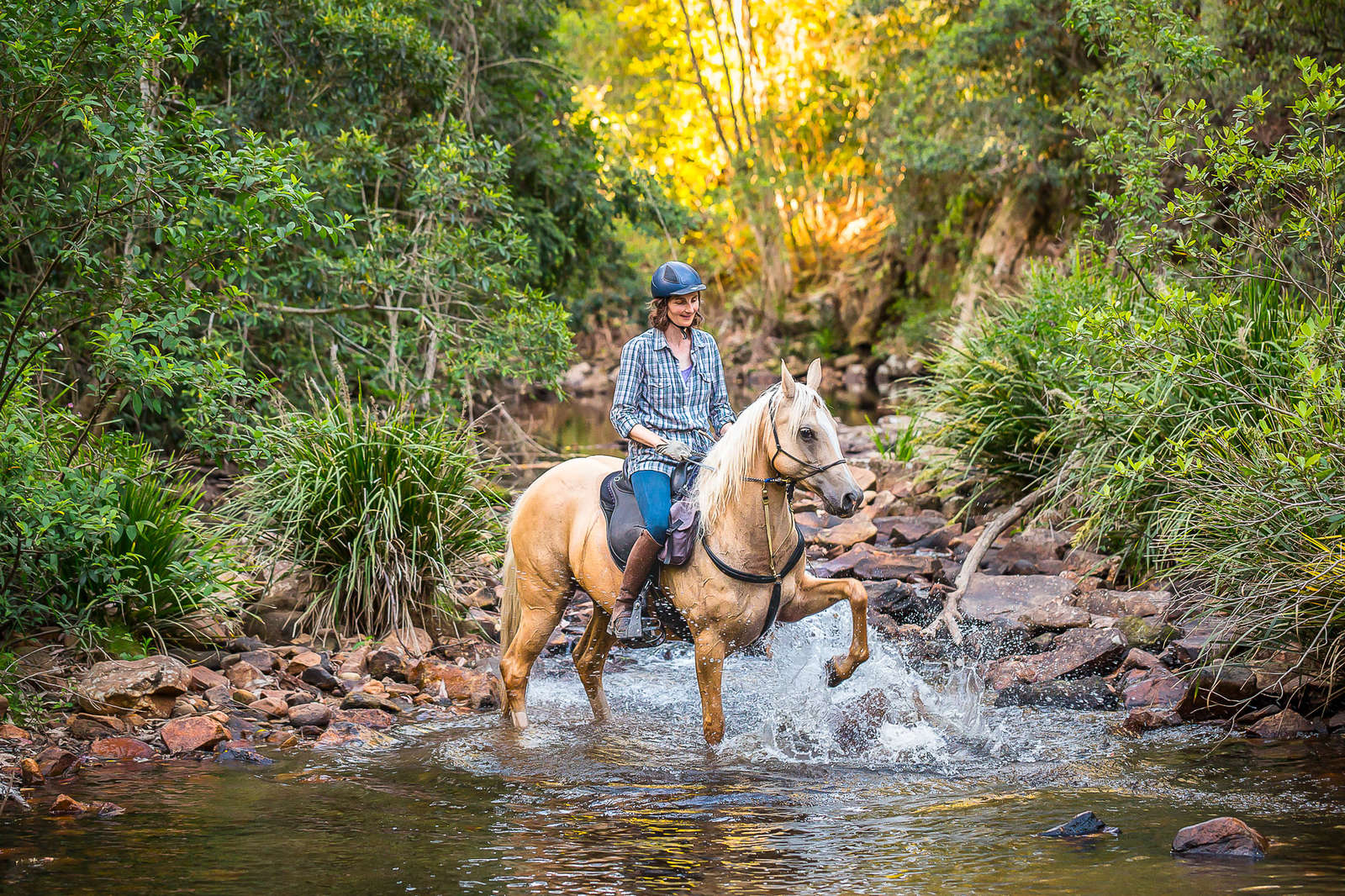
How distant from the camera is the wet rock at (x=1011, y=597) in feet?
29.2

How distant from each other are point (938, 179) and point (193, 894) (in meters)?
28.4

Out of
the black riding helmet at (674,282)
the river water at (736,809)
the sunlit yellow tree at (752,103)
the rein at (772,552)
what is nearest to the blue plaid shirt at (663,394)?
the black riding helmet at (674,282)

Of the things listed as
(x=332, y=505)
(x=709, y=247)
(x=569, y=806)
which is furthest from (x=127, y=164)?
(x=709, y=247)

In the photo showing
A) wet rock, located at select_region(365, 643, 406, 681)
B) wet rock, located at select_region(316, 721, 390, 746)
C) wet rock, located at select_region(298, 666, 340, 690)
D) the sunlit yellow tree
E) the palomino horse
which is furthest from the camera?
the sunlit yellow tree

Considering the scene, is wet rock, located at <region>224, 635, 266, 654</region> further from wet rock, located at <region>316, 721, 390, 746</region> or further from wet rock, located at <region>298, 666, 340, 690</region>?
wet rock, located at <region>316, 721, 390, 746</region>

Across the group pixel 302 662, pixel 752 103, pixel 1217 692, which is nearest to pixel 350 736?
pixel 302 662

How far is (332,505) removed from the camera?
8.89 metres

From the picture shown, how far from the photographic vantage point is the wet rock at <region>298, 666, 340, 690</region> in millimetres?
7922

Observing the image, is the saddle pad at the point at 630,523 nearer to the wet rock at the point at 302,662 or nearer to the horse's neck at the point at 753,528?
the horse's neck at the point at 753,528

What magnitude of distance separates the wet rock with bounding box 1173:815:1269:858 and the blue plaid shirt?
3.28 meters

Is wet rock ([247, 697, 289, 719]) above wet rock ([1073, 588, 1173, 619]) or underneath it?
underneath

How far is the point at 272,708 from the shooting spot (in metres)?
7.34

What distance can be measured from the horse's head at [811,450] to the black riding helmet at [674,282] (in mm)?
997

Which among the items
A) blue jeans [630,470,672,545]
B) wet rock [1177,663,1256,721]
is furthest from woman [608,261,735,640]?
wet rock [1177,663,1256,721]
